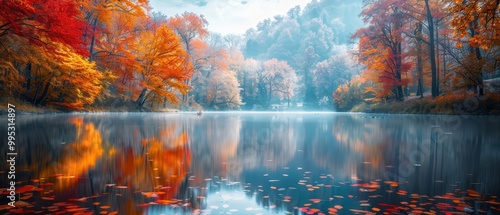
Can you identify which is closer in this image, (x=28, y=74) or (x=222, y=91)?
(x=28, y=74)

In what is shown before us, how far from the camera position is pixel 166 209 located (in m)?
2.88

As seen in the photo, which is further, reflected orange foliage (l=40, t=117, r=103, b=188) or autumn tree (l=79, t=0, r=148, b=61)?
autumn tree (l=79, t=0, r=148, b=61)

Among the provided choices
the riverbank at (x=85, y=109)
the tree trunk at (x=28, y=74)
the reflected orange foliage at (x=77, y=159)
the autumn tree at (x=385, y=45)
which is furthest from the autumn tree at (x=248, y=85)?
the reflected orange foliage at (x=77, y=159)

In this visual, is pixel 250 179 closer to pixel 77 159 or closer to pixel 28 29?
pixel 77 159

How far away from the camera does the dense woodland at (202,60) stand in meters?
14.6

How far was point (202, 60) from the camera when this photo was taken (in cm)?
4581

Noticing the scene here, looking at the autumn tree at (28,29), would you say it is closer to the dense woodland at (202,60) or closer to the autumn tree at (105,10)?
the dense woodland at (202,60)

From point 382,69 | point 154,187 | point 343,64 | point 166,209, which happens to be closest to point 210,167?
point 154,187

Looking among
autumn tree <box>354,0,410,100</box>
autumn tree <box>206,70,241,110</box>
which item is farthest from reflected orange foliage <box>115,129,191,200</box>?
autumn tree <box>206,70,241,110</box>

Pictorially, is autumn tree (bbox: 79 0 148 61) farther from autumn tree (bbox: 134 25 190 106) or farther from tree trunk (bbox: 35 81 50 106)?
tree trunk (bbox: 35 81 50 106)

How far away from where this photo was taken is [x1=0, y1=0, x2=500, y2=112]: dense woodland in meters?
14.6

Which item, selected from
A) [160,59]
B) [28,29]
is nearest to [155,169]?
[28,29]

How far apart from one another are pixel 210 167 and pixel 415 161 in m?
3.35

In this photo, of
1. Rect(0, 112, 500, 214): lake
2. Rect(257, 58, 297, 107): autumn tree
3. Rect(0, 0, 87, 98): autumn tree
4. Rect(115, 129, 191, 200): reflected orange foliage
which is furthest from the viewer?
Rect(257, 58, 297, 107): autumn tree
